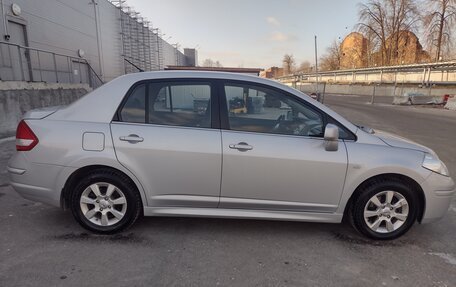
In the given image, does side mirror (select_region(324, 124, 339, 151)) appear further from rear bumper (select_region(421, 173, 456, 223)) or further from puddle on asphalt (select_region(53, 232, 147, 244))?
puddle on asphalt (select_region(53, 232, 147, 244))

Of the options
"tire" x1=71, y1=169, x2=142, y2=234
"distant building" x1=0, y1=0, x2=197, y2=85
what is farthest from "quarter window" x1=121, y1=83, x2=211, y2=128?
"distant building" x1=0, y1=0, x2=197, y2=85

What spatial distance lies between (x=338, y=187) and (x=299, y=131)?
2.27 feet

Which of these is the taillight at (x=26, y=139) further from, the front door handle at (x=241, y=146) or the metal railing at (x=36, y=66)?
the metal railing at (x=36, y=66)

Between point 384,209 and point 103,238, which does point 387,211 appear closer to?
point 384,209

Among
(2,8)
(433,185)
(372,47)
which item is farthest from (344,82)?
(433,185)

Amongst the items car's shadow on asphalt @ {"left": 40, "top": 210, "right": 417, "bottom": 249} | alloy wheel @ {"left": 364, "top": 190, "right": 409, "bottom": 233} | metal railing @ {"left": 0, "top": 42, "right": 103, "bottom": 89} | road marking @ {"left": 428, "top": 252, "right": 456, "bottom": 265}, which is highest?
metal railing @ {"left": 0, "top": 42, "right": 103, "bottom": 89}

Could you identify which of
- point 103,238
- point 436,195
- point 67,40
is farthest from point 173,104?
point 67,40

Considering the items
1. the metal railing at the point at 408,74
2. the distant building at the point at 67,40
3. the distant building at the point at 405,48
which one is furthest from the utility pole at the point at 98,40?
the distant building at the point at 405,48

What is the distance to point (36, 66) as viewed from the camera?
12.0 m

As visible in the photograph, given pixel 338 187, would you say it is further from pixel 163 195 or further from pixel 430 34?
pixel 430 34

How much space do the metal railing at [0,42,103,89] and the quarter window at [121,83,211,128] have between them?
7.53 meters

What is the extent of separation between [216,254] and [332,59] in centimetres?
7773

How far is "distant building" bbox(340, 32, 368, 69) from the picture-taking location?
56.4m

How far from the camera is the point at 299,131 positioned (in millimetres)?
3209
